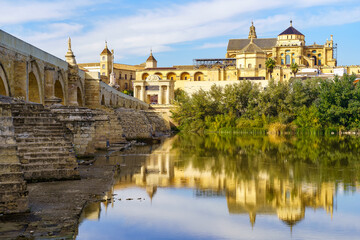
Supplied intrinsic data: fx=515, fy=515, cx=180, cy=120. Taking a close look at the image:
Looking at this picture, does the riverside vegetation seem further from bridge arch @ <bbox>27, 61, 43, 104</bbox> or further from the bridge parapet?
bridge arch @ <bbox>27, 61, 43, 104</bbox>

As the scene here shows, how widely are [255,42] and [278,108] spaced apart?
61.5 metres

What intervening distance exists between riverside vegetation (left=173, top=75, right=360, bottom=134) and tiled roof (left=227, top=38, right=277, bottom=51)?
55.6m

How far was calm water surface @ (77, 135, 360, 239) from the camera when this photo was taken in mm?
7598

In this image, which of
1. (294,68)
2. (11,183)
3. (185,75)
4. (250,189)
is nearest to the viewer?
(11,183)

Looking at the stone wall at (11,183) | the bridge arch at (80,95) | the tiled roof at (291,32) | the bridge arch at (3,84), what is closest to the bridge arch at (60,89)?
the bridge arch at (80,95)

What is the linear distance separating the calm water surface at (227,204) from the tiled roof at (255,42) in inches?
3744

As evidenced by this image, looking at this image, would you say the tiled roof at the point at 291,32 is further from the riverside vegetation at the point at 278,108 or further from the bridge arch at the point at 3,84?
the bridge arch at the point at 3,84

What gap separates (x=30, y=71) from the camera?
2172 cm

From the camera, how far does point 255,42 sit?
109 meters

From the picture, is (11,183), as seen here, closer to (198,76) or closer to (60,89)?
(60,89)

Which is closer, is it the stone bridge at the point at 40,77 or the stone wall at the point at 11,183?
the stone wall at the point at 11,183

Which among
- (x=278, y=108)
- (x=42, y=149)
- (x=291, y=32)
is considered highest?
(x=291, y=32)

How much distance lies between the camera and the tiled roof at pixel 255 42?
355 feet

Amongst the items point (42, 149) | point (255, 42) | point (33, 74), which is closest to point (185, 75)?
point (255, 42)
